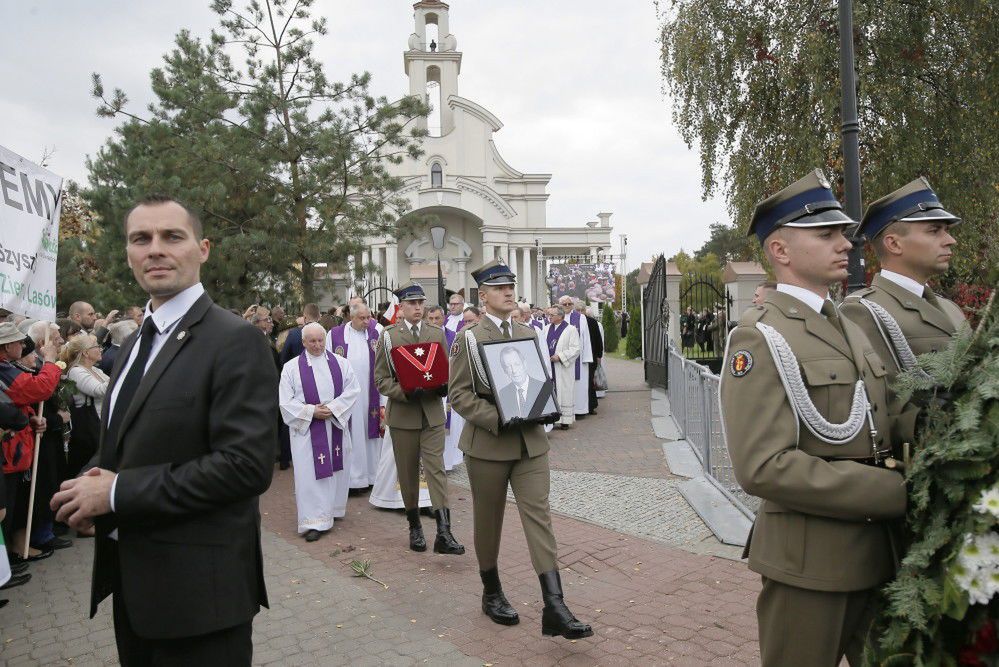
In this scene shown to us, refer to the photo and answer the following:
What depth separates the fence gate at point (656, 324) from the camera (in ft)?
52.5

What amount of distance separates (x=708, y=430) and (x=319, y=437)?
418 centimetres

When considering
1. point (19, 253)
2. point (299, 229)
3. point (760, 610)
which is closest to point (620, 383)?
point (299, 229)

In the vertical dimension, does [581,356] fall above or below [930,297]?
below

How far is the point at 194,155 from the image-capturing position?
44.4ft

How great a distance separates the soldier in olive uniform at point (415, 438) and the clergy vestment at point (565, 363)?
6794 mm

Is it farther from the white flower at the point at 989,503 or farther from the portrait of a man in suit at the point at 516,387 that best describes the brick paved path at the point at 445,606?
the white flower at the point at 989,503

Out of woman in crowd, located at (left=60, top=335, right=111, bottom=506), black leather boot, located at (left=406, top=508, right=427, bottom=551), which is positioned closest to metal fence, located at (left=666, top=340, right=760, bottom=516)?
black leather boot, located at (left=406, top=508, right=427, bottom=551)

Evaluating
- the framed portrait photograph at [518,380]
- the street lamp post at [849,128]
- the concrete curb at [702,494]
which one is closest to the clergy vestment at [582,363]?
the concrete curb at [702,494]

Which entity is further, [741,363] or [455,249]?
[455,249]

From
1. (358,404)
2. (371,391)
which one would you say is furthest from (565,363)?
(358,404)

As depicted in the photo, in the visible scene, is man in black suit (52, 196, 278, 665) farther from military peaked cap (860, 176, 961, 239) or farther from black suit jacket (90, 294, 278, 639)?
military peaked cap (860, 176, 961, 239)

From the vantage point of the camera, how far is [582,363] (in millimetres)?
14242

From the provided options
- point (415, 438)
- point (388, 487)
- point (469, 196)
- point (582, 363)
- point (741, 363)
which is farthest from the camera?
point (469, 196)

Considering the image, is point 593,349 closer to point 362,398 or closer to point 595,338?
point 595,338
